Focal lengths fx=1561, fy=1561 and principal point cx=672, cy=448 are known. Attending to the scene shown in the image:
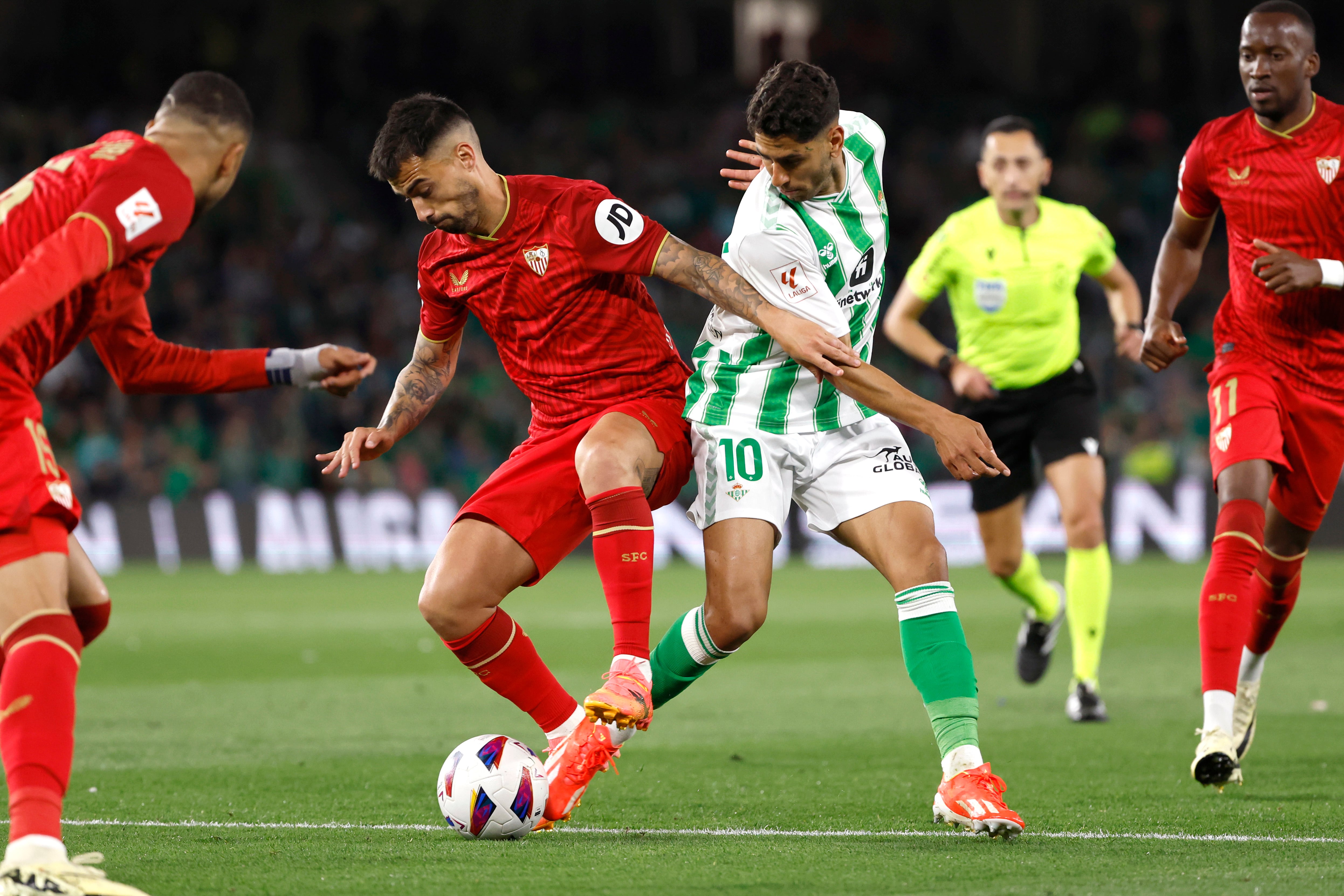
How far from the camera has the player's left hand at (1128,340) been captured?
23.0 feet

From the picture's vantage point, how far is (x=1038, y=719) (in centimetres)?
694

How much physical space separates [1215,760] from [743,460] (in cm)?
162

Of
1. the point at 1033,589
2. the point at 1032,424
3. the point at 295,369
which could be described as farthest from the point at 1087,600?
the point at 295,369

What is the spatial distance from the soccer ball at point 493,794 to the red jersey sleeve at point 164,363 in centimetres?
117

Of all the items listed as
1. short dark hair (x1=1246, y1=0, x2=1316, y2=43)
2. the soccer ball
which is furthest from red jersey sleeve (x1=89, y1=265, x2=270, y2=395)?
short dark hair (x1=1246, y1=0, x2=1316, y2=43)

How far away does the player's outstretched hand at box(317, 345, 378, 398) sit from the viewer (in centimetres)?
412

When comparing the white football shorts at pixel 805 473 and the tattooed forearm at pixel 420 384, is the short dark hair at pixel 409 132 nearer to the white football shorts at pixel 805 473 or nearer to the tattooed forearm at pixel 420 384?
the tattooed forearm at pixel 420 384

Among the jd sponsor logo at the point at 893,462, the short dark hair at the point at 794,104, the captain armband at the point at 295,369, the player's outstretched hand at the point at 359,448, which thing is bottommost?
the jd sponsor logo at the point at 893,462

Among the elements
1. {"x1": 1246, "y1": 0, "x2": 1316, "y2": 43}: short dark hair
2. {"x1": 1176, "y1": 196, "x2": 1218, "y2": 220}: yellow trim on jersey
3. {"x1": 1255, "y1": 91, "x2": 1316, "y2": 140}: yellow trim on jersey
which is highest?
{"x1": 1246, "y1": 0, "x2": 1316, "y2": 43}: short dark hair

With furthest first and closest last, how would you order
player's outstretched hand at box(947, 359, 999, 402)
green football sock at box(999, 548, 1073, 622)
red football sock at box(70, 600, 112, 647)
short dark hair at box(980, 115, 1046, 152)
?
short dark hair at box(980, 115, 1046, 152), green football sock at box(999, 548, 1073, 622), player's outstretched hand at box(947, 359, 999, 402), red football sock at box(70, 600, 112, 647)

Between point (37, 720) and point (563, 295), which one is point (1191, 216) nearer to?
point (563, 295)

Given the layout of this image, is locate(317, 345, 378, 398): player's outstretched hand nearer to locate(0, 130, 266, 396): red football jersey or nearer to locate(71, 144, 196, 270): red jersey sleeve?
locate(0, 130, 266, 396): red football jersey

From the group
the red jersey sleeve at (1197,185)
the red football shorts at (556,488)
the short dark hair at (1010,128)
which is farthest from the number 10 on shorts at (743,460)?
the short dark hair at (1010,128)

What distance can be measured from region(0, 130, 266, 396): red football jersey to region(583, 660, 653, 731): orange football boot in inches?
60.6
